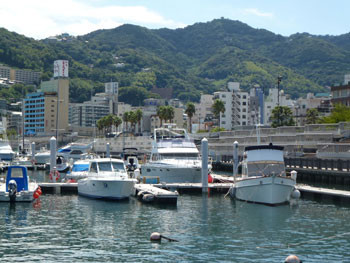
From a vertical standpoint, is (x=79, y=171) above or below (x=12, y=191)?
above

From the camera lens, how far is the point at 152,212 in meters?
44.2

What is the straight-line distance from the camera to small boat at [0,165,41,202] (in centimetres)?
4809

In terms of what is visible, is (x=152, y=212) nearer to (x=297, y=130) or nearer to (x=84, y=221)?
(x=84, y=221)

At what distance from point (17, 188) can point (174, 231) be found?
19.5 meters

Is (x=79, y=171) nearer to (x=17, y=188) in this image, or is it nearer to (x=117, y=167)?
(x=117, y=167)

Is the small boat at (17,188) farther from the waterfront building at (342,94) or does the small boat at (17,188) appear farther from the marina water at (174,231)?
the waterfront building at (342,94)

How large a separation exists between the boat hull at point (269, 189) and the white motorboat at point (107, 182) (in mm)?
10909

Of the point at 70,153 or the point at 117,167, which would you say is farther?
the point at 70,153

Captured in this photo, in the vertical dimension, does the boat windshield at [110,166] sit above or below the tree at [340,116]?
below

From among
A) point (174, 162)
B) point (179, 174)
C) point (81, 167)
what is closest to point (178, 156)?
point (174, 162)

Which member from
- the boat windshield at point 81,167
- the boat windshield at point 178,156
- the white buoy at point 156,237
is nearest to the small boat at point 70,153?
the boat windshield at point 81,167

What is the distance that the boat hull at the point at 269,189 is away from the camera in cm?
4653

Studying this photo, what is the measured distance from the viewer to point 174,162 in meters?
62.9

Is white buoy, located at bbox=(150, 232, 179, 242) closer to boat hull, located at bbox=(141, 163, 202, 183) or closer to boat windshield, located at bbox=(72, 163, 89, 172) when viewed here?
boat hull, located at bbox=(141, 163, 202, 183)
